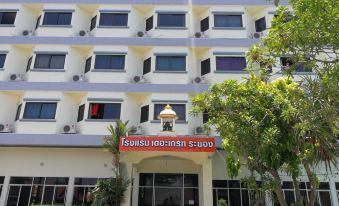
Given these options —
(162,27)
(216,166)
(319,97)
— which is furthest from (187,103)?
(319,97)

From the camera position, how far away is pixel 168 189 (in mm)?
18391

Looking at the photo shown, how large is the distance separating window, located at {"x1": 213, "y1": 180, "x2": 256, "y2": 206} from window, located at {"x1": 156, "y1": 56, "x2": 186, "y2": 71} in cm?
735

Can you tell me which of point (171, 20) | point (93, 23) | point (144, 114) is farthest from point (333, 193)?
point (93, 23)

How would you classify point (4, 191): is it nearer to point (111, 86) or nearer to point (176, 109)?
point (111, 86)

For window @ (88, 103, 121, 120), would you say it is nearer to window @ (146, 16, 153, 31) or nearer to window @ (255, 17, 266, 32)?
window @ (146, 16, 153, 31)

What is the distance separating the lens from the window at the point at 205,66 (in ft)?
65.7

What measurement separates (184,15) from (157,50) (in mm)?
3403

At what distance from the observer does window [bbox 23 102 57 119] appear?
61.3ft

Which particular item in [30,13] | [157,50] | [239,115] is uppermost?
[30,13]

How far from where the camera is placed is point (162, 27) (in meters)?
21.0

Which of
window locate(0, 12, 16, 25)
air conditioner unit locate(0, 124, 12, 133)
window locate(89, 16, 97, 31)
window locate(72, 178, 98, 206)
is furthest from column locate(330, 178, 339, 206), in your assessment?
window locate(0, 12, 16, 25)

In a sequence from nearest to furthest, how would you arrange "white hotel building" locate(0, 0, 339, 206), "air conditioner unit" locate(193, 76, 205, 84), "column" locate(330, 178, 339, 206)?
"column" locate(330, 178, 339, 206)
"white hotel building" locate(0, 0, 339, 206)
"air conditioner unit" locate(193, 76, 205, 84)

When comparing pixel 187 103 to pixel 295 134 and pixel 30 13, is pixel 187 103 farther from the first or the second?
pixel 30 13

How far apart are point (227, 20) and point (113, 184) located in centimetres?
1289
